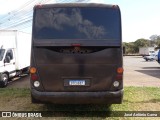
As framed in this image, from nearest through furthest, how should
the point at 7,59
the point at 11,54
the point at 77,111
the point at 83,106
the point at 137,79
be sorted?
the point at 77,111, the point at 83,106, the point at 7,59, the point at 11,54, the point at 137,79

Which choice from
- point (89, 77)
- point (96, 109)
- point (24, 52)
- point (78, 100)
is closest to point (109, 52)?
point (89, 77)

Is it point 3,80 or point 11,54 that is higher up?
point 11,54

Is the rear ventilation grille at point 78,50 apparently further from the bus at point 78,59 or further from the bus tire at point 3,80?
the bus tire at point 3,80

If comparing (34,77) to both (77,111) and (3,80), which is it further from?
(3,80)

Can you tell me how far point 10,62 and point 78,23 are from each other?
914 cm

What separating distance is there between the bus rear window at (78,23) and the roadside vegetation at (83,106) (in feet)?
7.42

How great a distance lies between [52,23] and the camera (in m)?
6.84

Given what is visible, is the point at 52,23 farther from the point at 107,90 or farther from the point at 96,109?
the point at 96,109

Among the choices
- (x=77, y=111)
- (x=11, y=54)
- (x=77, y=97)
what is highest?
(x=11, y=54)

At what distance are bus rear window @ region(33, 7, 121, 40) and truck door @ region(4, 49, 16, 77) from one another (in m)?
8.13

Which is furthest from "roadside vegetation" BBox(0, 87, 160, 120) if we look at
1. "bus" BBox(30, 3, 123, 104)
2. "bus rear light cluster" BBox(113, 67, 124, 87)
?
"bus rear light cluster" BBox(113, 67, 124, 87)

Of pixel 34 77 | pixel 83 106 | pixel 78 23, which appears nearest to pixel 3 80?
pixel 83 106

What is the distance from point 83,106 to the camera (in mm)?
8273

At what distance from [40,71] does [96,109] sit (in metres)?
2.27
